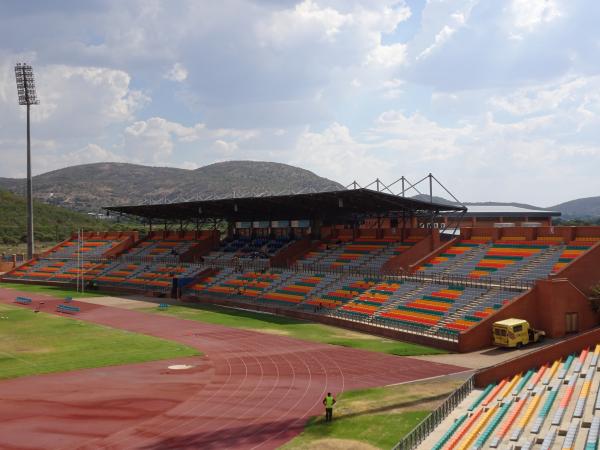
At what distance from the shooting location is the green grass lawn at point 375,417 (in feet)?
71.6

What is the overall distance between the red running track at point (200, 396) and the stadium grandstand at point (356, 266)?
334 inches

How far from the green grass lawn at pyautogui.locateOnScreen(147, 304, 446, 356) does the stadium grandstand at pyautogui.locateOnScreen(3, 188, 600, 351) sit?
1.53 meters

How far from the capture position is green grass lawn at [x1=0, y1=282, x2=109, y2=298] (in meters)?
72.0

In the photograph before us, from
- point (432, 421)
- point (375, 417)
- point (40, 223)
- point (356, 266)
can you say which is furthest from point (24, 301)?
point (40, 223)

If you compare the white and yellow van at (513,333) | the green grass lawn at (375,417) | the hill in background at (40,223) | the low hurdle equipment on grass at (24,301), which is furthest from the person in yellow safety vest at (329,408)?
the hill in background at (40,223)

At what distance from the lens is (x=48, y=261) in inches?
3755

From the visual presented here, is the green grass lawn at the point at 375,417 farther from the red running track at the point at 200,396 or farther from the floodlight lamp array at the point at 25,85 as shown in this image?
the floodlight lamp array at the point at 25,85

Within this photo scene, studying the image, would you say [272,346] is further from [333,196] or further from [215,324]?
[333,196]

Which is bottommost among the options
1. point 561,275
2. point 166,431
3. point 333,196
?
point 166,431

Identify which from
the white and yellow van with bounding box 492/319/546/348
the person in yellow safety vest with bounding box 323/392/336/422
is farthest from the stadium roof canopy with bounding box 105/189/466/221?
the person in yellow safety vest with bounding box 323/392/336/422

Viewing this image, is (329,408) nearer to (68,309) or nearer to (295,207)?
(68,309)

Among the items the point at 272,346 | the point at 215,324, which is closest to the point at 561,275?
the point at 272,346

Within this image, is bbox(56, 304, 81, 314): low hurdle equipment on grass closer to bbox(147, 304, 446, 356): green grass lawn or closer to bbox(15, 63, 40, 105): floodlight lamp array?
bbox(147, 304, 446, 356): green grass lawn

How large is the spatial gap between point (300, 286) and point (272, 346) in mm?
19918
